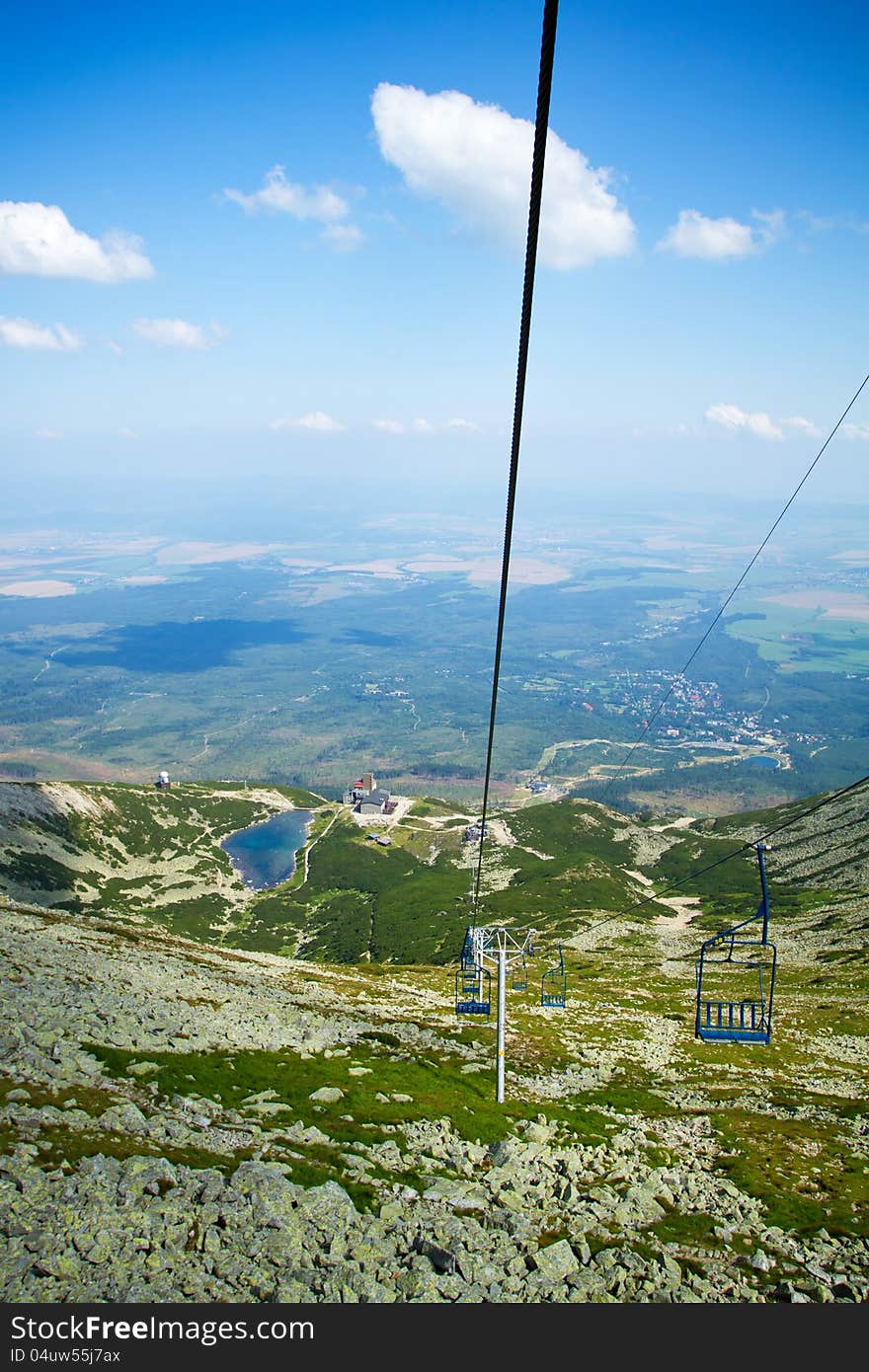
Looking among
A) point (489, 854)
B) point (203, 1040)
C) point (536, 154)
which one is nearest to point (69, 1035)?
point (203, 1040)

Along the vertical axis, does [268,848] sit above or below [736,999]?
below

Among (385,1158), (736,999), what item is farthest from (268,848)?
(385,1158)

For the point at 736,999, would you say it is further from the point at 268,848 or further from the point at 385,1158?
the point at 268,848

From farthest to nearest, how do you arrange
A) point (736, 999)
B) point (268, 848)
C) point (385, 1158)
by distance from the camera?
point (268, 848) → point (736, 999) → point (385, 1158)

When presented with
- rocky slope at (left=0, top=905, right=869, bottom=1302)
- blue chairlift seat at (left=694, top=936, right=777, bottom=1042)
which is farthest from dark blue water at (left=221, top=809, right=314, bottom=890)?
rocky slope at (left=0, top=905, right=869, bottom=1302)

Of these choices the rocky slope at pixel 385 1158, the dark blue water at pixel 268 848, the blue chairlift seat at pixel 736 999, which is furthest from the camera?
the dark blue water at pixel 268 848

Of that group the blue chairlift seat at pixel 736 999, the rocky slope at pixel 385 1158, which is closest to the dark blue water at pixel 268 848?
the blue chairlift seat at pixel 736 999

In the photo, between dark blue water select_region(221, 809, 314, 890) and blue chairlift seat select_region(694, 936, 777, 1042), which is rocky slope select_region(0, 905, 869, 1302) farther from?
dark blue water select_region(221, 809, 314, 890)

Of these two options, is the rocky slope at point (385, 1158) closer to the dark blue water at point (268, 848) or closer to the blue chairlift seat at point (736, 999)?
the blue chairlift seat at point (736, 999)

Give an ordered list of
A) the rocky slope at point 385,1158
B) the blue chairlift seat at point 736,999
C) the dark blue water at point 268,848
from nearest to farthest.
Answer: the rocky slope at point 385,1158 → the blue chairlift seat at point 736,999 → the dark blue water at point 268,848
